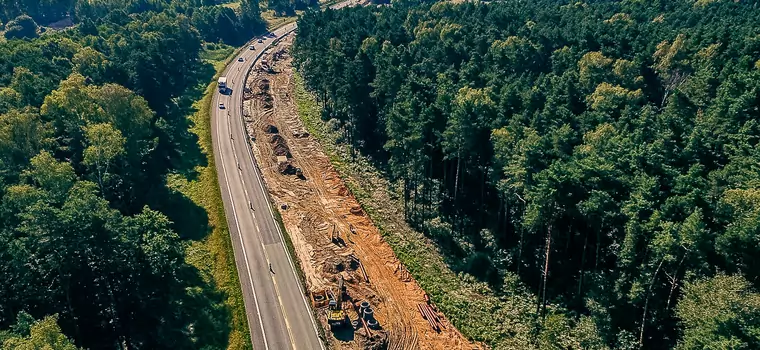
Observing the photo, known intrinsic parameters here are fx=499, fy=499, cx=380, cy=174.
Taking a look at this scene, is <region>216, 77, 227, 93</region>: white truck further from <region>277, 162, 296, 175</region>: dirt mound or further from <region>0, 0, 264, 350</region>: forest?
<region>277, 162, 296, 175</region>: dirt mound

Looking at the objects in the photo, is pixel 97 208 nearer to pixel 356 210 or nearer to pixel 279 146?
pixel 356 210

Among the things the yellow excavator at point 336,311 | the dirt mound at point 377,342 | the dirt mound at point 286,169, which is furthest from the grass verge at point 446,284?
the yellow excavator at point 336,311

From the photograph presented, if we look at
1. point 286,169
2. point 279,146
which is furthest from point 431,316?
point 279,146

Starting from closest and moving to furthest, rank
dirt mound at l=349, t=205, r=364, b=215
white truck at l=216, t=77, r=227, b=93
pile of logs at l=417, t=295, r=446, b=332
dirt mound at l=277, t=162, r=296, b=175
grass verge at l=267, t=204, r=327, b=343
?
grass verge at l=267, t=204, r=327, b=343 → pile of logs at l=417, t=295, r=446, b=332 → dirt mound at l=349, t=205, r=364, b=215 → dirt mound at l=277, t=162, r=296, b=175 → white truck at l=216, t=77, r=227, b=93

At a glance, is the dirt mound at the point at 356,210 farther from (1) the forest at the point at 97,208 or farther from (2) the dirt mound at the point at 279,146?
(1) the forest at the point at 97,208

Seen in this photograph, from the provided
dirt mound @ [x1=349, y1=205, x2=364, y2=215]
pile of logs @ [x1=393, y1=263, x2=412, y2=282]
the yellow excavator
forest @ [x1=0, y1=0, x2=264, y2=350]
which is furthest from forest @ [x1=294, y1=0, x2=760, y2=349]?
forest @ [x1=0, y1=0, x2=264, y2=350]

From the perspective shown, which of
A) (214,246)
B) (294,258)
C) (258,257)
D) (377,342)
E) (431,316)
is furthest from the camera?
(214,246)
